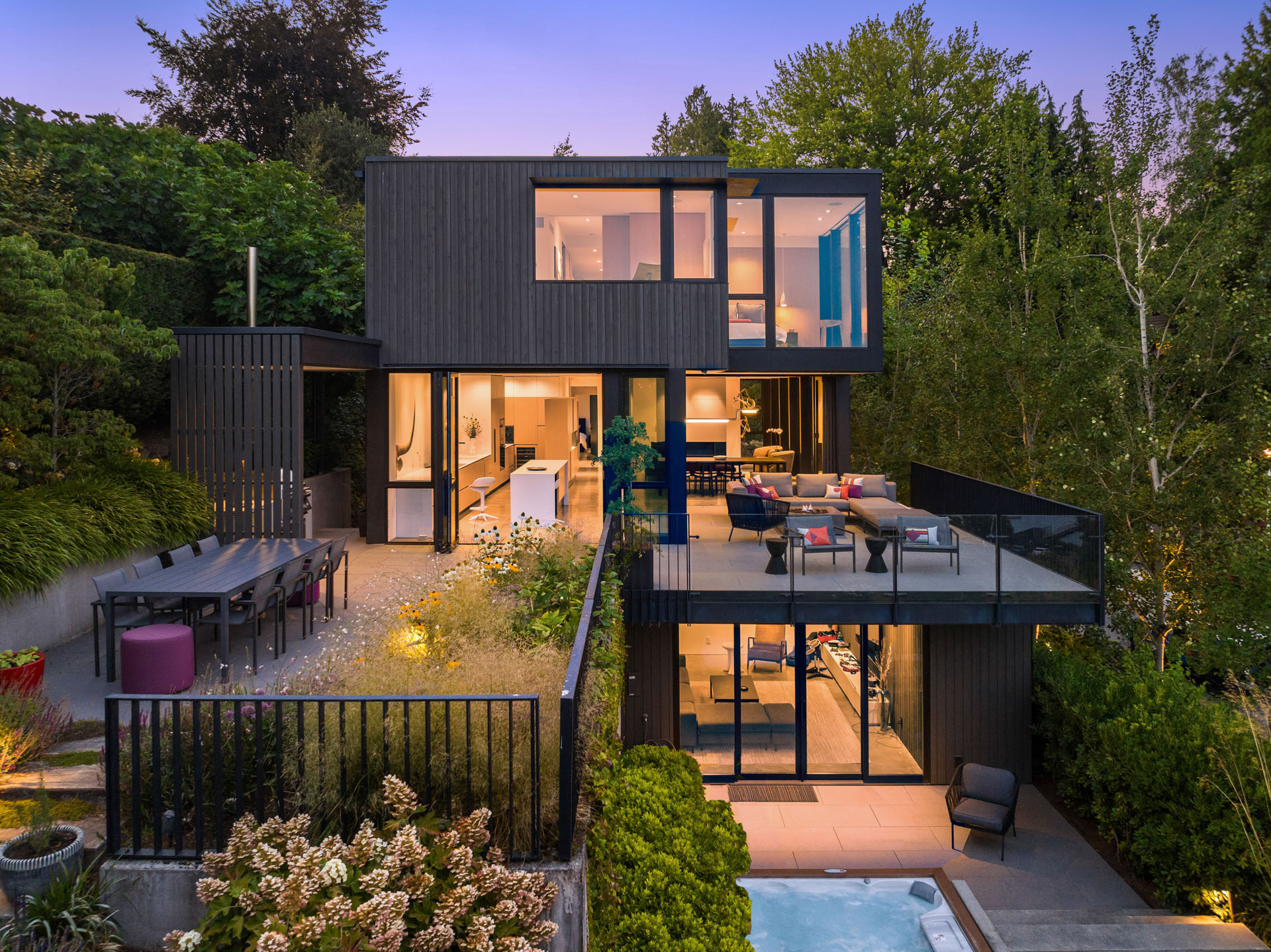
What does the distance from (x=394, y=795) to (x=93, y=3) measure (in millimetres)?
40246

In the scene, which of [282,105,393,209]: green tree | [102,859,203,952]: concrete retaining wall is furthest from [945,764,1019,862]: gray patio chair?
[282,105,393,209]: green tree

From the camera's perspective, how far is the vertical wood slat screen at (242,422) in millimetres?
10867

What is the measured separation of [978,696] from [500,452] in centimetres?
1248

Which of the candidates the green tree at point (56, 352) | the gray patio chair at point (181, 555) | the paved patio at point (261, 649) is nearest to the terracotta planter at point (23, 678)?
the paved patio at point (261, 649)

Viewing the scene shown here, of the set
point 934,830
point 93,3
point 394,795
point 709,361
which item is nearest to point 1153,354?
point 709,361

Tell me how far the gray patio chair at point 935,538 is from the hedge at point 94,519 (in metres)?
8.94

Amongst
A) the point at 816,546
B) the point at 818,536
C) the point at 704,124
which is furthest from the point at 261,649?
the point at 704,124

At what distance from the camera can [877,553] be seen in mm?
10234

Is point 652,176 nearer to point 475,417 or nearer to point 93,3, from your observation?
point 475,417

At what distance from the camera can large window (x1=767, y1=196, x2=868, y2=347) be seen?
1480 centimetres

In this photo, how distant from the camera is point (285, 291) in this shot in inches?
605

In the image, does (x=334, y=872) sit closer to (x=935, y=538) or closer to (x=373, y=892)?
(x=373, y=892)

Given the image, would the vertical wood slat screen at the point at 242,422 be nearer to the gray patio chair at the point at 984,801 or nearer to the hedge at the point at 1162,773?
the gray patio chair at the point at 984,801

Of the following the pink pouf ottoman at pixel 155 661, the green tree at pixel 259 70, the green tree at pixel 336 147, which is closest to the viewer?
the pink pouf ottoman at pixel 155 661
